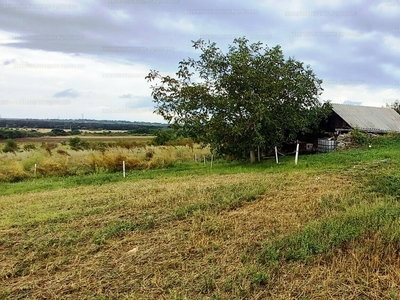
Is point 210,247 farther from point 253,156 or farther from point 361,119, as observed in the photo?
point 361,119

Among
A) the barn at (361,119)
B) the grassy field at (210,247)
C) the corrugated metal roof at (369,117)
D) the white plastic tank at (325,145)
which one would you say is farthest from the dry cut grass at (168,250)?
the corrugated metal roof at (369,117)

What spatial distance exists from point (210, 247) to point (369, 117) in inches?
844

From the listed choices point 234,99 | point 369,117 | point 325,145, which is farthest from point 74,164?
point 369,117

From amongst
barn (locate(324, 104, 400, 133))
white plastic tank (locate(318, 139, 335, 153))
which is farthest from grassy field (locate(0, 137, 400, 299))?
barn (locate(324, 104, 400, 133))

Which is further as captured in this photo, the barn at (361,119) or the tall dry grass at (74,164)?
the barn at (361,119)

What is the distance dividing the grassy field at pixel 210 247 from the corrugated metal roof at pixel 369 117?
1464 cm

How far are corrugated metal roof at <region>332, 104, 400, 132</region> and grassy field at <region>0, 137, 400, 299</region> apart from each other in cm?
1464

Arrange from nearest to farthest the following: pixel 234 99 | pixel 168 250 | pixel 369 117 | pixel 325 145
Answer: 1. pixel 168 250
2. pixel 234 99
3. pixel 325 145
4. pixel 369 117

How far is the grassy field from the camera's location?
9.29ft

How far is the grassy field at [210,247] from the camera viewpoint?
2.83m

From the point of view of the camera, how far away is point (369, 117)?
21.0m

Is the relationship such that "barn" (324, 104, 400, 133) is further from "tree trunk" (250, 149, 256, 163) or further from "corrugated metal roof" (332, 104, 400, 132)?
"tree trunk" (250, 149, 256, 163)

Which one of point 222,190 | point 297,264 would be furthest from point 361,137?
point 297,264

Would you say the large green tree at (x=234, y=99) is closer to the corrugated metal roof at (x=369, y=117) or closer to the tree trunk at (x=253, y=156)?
the tree trunk at (x=253, y=156)
